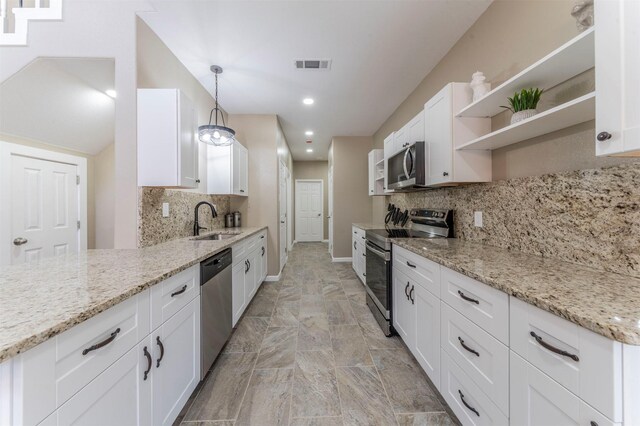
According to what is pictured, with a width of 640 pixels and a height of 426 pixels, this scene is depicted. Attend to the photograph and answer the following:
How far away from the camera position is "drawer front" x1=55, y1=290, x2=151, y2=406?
69 cm

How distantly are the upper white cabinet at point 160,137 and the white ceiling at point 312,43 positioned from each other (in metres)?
0.68

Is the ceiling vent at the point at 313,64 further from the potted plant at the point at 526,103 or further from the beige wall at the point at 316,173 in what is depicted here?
the beige wall at the point at 316,173

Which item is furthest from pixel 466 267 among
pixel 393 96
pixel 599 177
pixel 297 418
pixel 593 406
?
pixel 393 96

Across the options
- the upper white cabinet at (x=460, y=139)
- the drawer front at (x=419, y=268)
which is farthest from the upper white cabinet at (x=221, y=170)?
the upper white cabinet at (x=460, y=139)

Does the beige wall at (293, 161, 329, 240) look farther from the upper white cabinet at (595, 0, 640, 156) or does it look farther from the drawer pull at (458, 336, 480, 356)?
the upper white cabinet at (595, 0, 640, 156)

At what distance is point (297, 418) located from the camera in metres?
1.41

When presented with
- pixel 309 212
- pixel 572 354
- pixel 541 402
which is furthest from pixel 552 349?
pixel 309 212

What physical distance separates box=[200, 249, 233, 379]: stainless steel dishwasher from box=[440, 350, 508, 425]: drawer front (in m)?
1.55

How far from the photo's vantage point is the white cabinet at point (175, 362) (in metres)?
Answer: 1.13

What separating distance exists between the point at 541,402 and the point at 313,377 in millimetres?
1350

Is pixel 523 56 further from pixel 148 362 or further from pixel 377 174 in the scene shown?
pixel 148 362

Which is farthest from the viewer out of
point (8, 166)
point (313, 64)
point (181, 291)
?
point (313, 64)

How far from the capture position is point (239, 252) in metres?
2.43

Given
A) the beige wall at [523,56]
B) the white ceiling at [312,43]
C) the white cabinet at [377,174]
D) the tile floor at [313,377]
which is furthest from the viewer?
the white cabinet at [377,174]
